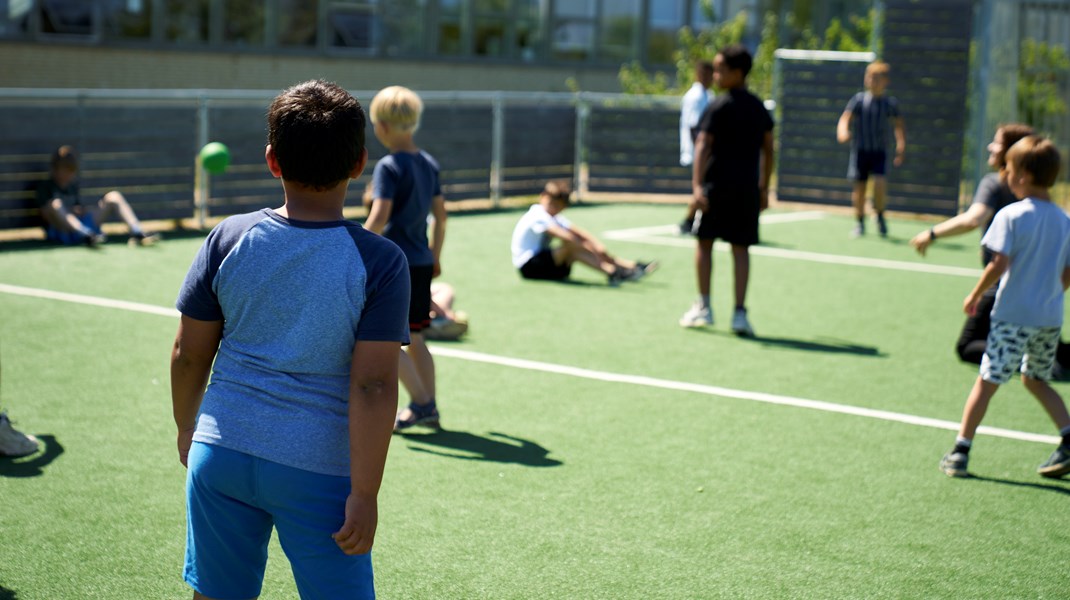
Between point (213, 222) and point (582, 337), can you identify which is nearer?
point (582, 337)

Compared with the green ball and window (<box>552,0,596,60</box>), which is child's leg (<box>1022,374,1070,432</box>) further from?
window (<box>552,0,596,60</box>)

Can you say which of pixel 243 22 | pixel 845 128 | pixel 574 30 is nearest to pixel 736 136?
pixel 845 128

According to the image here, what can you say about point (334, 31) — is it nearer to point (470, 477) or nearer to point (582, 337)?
point (582, 337)

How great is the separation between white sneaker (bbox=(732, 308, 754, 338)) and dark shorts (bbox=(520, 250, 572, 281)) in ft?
9.20

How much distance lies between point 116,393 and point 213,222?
903 cm

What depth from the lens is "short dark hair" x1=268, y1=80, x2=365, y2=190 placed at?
2926 mm

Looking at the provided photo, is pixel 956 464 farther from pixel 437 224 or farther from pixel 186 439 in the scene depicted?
pixel 186 439

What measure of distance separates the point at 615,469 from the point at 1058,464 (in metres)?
2.16

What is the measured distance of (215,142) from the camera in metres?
15.8

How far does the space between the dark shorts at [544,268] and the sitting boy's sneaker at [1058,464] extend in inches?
256

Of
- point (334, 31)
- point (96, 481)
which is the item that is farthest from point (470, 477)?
point (334, 31)

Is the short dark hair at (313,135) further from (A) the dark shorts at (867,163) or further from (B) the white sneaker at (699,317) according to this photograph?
(A) the dark shorts at (867,163)

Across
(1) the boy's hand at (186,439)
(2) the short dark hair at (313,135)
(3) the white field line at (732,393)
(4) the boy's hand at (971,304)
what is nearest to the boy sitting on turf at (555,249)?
(3) the white field line at (732,393)

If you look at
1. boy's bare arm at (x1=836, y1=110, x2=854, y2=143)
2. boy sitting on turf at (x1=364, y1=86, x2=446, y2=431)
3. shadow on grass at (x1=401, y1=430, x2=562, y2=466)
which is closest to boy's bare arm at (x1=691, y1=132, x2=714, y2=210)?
boy sitting on turf at (x1=364, y1=86, x2=446, y2=431)
